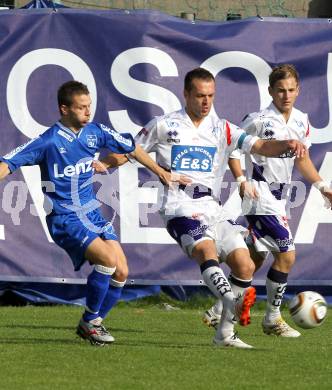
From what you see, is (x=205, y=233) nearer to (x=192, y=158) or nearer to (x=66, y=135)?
(x=192, y=158)

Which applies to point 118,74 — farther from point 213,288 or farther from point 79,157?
point 213,288

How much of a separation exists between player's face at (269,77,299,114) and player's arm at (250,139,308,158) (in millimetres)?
897

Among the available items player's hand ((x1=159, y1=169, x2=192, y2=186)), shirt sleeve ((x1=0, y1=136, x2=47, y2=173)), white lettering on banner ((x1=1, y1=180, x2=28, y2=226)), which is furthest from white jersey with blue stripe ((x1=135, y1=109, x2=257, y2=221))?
white lettering on banner ((x1=1, y1=180, x2=28, y2=226))

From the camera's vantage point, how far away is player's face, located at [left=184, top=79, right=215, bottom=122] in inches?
342

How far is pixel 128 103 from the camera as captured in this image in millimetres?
11758

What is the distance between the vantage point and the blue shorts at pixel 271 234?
964cm

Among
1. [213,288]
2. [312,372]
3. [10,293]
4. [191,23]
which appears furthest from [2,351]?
[191,23]

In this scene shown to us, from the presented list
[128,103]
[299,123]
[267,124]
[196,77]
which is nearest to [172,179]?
[196,77]

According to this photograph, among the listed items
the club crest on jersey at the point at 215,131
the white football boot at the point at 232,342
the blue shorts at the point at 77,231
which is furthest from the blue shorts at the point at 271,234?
the blue shorts at the point at 77,231

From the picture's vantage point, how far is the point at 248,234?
9.88 meters

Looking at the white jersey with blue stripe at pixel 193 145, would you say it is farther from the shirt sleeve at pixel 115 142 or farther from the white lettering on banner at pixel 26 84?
the white lettering on banner at pixel 26 84

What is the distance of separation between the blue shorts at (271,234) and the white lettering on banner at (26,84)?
8.81 feet

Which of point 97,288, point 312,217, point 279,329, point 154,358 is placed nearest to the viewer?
point 154,358

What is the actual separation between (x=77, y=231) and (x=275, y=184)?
81.2 inches
